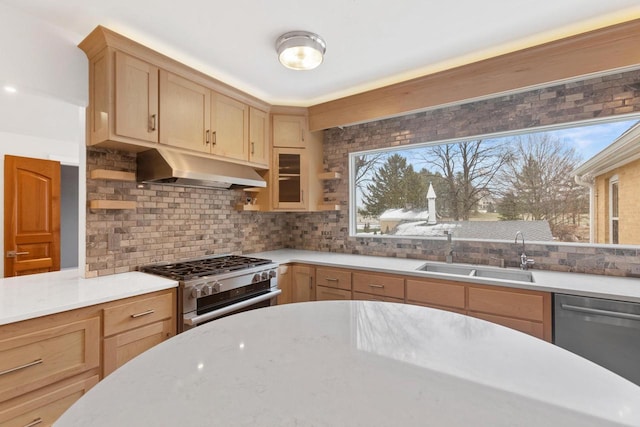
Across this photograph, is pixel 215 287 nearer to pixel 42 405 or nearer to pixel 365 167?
pixel 42 405

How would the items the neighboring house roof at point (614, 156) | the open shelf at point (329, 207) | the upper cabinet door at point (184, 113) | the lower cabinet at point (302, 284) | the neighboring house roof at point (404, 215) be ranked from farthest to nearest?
1. the open shelf at point (329, 207)
2. the neighboring house roof at point (404, 215)
3. the lower cabinet at point (302, 284)
4. the upper cabinet door at point (184, 113)
5. the neighboring house roof at point (614, 156)

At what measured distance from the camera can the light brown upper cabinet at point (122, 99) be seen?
1.96 meters

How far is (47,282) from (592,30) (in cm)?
398

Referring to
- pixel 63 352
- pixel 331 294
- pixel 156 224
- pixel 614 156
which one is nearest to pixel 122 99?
pixel 156 224

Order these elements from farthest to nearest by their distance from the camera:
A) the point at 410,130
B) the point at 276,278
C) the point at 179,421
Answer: the point at 410,130, the point at 276,278, the point at 179,421

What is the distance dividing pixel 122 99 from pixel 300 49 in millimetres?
1268

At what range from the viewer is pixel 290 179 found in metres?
3.29

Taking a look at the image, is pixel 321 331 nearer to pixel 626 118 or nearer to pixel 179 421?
pixel 179 421

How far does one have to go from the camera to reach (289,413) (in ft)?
1.91

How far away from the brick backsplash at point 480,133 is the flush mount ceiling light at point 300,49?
4.34ft

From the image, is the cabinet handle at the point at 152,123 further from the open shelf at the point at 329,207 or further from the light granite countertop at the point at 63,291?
the open shelf at the point at 329,207

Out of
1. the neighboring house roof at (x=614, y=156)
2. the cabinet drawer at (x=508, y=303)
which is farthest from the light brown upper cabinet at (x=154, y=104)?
the neighboring house roof at (x=614, y=156)

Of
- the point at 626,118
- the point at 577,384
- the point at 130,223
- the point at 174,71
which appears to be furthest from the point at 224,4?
the point at 626,118

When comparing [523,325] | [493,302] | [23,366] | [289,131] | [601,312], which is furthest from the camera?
[289,131]
